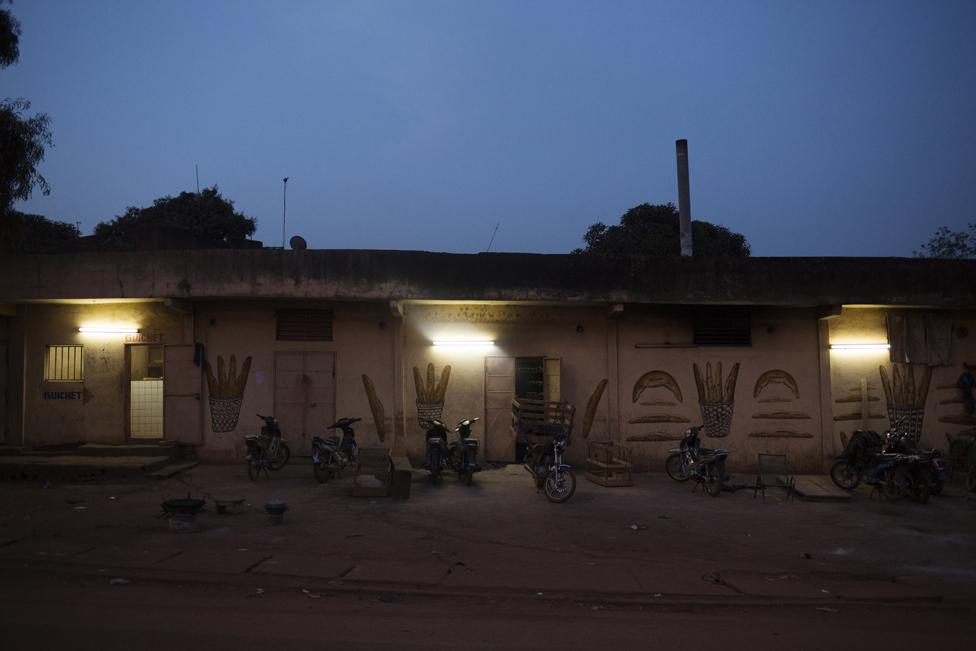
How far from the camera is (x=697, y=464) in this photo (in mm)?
11672

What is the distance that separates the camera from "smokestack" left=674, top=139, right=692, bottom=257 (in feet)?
56.4

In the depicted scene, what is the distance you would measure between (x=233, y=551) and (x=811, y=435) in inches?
443

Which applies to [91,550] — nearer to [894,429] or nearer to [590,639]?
[590,639]

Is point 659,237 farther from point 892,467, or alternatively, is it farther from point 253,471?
point 253,471

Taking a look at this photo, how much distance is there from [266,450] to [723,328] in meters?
9.21

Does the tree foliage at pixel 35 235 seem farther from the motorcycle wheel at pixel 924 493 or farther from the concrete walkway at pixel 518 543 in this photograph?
the motorcycle wheel at pixel 924 493

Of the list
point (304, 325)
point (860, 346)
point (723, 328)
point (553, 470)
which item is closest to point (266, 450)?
point (304, 325)

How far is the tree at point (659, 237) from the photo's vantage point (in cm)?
3116

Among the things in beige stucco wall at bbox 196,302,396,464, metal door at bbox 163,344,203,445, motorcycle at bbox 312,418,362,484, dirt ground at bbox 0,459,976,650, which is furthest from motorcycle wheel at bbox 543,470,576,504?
metal door at bbox 163,344,203,445

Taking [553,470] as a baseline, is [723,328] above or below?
above

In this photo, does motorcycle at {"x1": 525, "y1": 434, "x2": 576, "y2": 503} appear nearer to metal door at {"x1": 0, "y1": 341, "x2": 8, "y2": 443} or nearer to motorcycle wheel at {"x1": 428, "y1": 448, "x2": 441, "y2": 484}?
motorcycle wheel at {"x1": 428, "y1": 448, "x2": 441, "y2": 484}

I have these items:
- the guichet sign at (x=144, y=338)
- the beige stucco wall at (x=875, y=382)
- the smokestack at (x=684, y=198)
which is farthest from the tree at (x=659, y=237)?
the guichet sign at (x=144, y=338)

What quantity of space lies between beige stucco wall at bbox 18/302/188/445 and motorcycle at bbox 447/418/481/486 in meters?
6.04

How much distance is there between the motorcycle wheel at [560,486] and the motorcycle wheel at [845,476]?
499 cm
